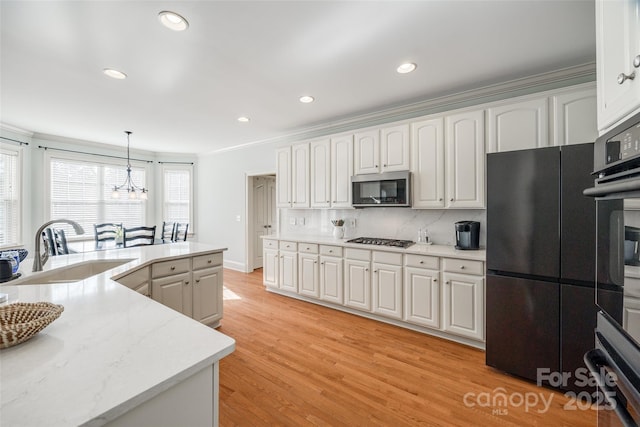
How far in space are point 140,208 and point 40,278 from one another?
15.7 feet

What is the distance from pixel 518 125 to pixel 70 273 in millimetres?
4143

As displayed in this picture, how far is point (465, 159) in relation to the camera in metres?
2.77

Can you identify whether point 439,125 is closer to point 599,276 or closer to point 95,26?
point 599,276

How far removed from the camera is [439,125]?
291 centimetres

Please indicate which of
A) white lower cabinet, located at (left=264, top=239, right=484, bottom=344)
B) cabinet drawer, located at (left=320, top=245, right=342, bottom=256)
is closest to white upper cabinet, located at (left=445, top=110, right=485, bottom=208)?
white lower cabinet, located at (left=264, top=239, right=484, bottom=344)

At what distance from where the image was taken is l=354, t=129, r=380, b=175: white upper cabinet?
338 cm

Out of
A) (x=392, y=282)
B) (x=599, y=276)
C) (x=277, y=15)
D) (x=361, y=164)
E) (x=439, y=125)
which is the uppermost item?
(x=277, y=15)

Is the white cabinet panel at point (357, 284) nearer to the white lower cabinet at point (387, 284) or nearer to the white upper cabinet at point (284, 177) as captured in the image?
the white lower cabinet at point (387, 284)

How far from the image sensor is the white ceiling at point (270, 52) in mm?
1780

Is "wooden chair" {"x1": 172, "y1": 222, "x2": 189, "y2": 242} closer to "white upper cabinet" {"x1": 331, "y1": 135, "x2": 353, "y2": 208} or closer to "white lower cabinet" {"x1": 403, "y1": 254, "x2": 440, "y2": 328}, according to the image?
"white upper cabinet" {"x1": 331, "y1": 135, "x2": 353, "y2": 208}

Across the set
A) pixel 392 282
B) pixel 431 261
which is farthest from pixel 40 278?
pixel 431 261

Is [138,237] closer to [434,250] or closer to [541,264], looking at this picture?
[434,250]

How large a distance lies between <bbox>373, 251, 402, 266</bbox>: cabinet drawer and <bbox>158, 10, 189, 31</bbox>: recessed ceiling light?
2749mm

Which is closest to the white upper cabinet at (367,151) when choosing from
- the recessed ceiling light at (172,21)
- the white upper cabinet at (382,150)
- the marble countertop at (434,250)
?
the white upper cabinet at (382,150)
